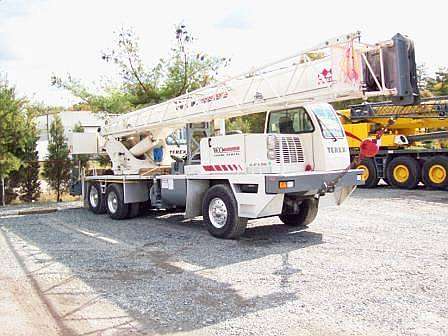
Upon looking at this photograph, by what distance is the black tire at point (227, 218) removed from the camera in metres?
8.49

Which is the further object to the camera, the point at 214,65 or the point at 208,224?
the point at 214,65

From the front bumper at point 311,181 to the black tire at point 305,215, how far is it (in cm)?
108

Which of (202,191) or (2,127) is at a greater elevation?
(2,127)

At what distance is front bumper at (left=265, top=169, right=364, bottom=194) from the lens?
305 inches

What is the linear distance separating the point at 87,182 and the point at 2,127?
14.4 ft

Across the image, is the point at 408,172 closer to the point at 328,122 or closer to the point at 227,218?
the point at 328,122

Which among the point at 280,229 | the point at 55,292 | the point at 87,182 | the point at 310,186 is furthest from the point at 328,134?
the point at 87,182

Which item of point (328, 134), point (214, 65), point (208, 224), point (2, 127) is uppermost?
point (214, 65)

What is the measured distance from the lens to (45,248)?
8531mm

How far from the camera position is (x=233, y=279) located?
6.23 meters

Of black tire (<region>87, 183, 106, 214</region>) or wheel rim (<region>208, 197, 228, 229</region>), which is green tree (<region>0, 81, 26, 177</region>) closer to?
black tire (<region>87, 183, 106, 214</region>)

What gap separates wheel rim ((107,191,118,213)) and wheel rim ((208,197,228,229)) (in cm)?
406

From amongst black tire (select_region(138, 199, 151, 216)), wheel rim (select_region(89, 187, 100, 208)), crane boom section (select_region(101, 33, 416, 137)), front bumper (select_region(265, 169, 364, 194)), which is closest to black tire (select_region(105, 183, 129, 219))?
black tire (select_region(138, 199, 151, 216))

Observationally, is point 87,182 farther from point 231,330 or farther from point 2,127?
point 231,330
